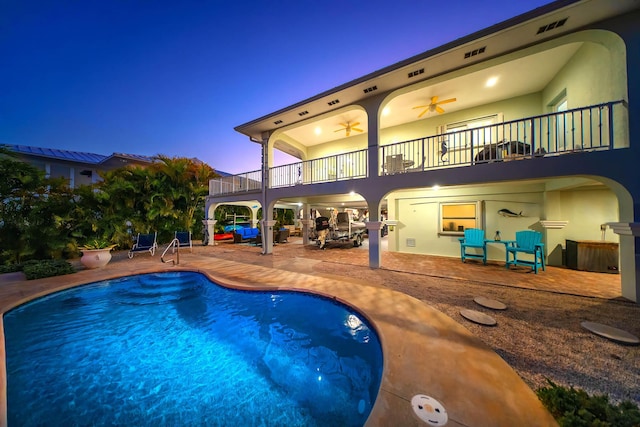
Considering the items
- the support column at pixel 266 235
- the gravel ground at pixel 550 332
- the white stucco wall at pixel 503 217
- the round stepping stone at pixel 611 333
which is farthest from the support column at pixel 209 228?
the round stepping stone at pixel 611 333

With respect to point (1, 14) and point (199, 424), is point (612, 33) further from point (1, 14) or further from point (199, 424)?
point (1, 14)

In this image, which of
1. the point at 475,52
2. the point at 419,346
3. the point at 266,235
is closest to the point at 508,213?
the point at 475,52

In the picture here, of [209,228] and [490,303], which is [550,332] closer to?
[490,303]

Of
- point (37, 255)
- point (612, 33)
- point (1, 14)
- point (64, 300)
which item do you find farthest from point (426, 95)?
point (1, 14)

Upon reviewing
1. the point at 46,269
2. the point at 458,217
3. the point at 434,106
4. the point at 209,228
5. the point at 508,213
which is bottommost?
the point at 46,269

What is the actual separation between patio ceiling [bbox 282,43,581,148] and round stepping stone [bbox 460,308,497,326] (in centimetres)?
642

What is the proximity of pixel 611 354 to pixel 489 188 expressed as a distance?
689cm

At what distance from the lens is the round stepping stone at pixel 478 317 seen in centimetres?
351

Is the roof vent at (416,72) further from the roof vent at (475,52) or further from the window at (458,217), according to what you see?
the window at (458,217)

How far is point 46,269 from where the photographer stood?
6.45m

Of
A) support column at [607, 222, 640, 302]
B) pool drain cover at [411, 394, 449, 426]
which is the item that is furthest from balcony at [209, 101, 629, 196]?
pool drain cover at [411, 394, 449, 426]

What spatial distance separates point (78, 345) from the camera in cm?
362

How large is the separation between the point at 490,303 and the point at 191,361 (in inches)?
212

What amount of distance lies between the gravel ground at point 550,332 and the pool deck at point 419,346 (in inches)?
12.8
